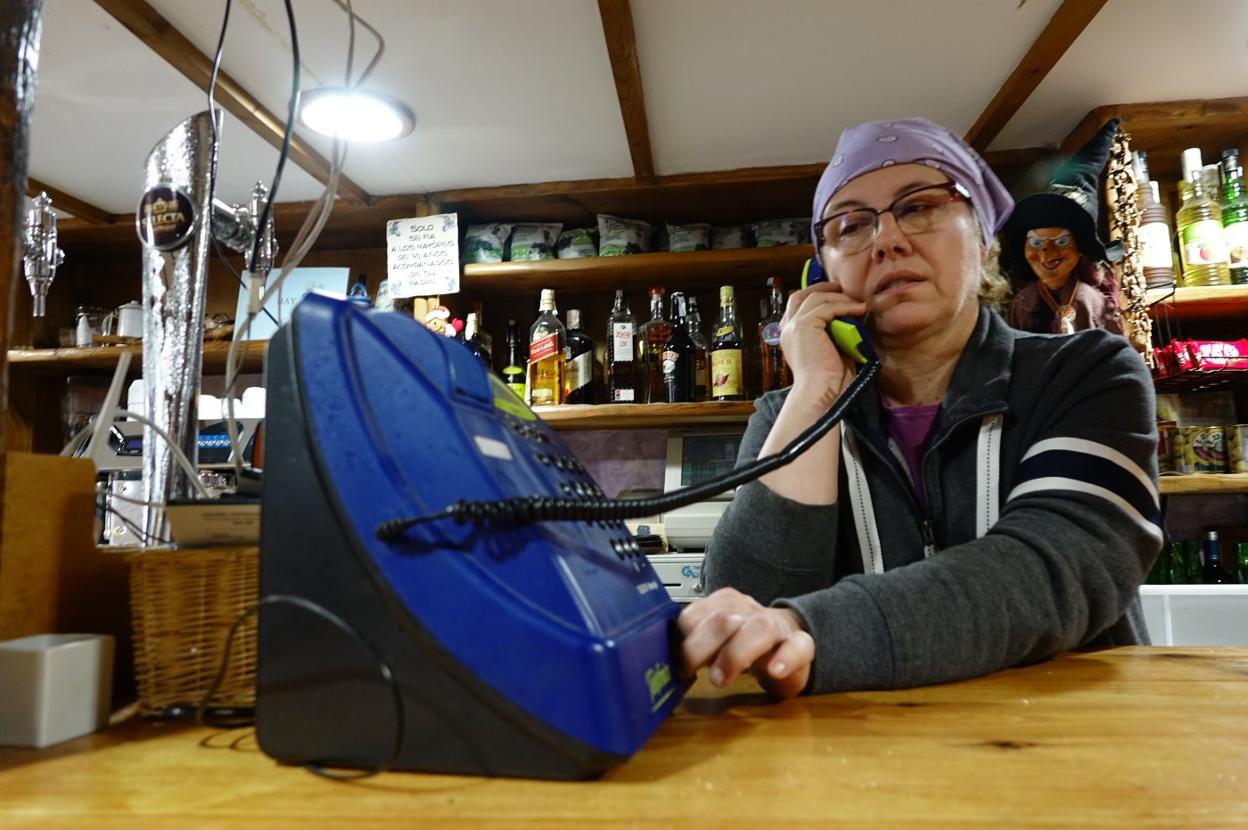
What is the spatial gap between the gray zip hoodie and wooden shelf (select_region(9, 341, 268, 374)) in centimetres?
189

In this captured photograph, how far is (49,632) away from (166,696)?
0.32ft

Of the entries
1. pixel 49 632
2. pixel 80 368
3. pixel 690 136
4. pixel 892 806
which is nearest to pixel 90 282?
pixel 80 368

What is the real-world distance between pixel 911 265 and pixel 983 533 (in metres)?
0.35

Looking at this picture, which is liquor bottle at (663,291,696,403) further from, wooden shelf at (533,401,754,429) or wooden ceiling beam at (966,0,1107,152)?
wooden ceiling beam at (966,0,1107,152)

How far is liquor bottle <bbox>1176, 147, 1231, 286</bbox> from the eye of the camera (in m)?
1.94

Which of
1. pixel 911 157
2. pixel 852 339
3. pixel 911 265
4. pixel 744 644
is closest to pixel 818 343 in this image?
pixel 852 339

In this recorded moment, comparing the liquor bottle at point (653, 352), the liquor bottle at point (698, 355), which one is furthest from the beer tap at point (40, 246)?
the liquor bottle at point (698, 355)

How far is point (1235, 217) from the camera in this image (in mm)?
1946

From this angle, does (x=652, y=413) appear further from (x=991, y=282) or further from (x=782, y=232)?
(x=991, y=282)

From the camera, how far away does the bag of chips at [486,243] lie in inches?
93.9

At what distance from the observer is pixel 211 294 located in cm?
274

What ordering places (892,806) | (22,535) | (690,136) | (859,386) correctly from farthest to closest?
(690,136) < (859,386) < (22,535) < (892,806)

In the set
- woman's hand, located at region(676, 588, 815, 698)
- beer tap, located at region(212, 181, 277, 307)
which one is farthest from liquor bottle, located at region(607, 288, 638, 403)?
woman's hand, located at region(676, 588, 815, 698)

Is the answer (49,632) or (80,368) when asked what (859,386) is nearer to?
(49,632)
